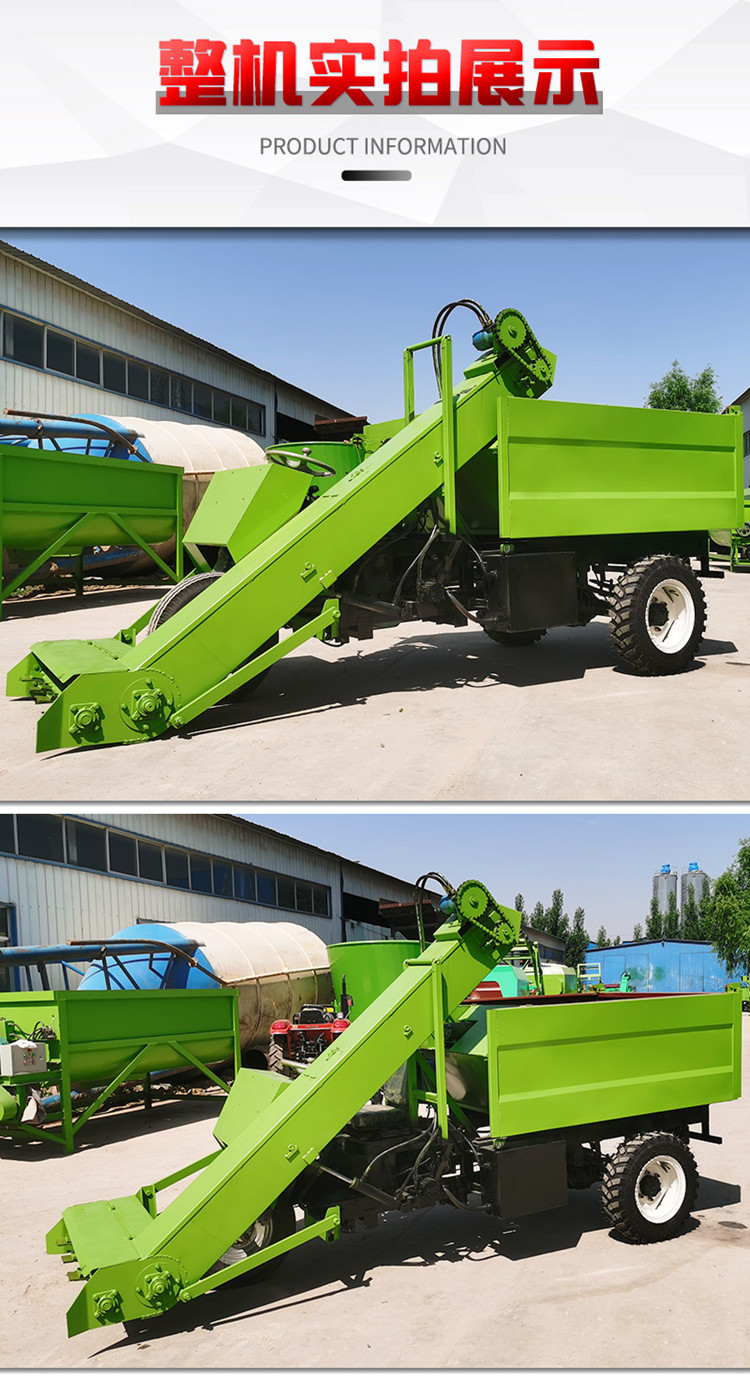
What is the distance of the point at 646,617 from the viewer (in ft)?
26.3

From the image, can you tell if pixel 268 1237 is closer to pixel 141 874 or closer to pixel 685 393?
pixel 141 874

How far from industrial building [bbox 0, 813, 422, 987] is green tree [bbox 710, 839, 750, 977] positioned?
19743mm

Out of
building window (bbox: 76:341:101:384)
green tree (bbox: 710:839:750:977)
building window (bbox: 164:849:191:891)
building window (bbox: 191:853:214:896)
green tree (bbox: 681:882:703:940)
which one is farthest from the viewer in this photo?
green tree (bbox: 681:882:703:940)

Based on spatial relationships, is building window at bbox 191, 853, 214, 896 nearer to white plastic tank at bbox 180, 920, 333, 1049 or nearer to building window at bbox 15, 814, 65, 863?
white plastic tank at bbox 180, 920, 333, 1049

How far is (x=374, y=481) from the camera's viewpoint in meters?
6.90

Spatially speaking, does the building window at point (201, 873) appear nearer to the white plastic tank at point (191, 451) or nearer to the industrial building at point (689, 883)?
the white plastic tank at point (191, 451)

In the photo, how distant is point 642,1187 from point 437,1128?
1339 mm

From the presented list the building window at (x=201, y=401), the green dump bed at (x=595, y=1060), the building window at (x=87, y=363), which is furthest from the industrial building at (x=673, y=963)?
the green dump bed at (x=595, y=1060)

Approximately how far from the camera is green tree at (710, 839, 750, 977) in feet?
112

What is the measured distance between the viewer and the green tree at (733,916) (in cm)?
3400

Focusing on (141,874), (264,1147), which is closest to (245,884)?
(141,874)

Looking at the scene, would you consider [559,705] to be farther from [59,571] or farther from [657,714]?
[59,571]

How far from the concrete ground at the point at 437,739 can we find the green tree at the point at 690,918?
39.0m

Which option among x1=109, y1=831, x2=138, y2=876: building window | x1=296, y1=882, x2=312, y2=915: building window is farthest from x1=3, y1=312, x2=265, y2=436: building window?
x1=296, y1=882, x2=312, y2=915: building window
